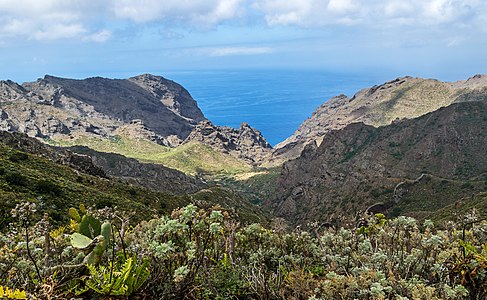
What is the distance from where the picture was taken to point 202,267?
541 cm

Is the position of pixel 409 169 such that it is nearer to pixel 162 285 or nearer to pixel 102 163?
pixel 102 163

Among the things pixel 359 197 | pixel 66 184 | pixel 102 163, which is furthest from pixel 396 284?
pixel 102 163

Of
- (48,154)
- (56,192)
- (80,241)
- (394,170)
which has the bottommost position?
(56,192)

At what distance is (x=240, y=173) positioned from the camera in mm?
181125

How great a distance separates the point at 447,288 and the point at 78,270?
4332mm

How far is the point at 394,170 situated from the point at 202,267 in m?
111

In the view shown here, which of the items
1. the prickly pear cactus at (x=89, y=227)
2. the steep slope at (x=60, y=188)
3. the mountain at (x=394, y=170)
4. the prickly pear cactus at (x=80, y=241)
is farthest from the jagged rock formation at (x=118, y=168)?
the prickly pear cactus at (x=80, y=241)

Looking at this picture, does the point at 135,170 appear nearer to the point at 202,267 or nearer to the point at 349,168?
the point at 349,168

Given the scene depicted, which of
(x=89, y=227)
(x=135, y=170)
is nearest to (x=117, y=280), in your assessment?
(x=89, y=227)

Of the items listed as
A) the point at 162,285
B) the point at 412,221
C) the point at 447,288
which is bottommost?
the point at 162,285

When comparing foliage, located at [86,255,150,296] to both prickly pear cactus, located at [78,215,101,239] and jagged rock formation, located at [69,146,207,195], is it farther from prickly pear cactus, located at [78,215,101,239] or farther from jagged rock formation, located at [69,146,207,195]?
jagged rock formation, located at [69,146,207,195]

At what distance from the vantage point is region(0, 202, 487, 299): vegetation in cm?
431

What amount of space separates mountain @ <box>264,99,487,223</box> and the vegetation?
4013 cm

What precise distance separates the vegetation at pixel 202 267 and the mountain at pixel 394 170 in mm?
40125
